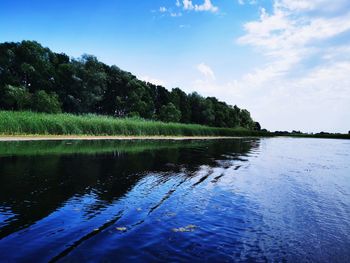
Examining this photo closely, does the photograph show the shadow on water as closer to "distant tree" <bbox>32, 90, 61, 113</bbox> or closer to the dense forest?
"distant tree" <bbox>32, 90, 61, 113</bbox>

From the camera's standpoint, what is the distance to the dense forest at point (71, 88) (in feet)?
203

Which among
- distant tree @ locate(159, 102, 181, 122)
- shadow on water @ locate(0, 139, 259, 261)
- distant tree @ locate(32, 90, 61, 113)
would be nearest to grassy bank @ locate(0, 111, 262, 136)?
distant tree @ locate(32, 90, 61, 113)

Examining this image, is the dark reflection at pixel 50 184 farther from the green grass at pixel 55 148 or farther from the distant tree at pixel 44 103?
the distant tree at pixel 44 103

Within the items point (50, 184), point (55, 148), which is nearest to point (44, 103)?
point (55, 148)

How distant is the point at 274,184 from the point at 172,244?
7.92 meters

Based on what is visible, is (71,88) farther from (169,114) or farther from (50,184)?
(50,184)

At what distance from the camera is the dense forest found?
61906 mm

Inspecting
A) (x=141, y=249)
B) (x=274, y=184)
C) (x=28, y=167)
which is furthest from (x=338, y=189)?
(x=28, y=167)

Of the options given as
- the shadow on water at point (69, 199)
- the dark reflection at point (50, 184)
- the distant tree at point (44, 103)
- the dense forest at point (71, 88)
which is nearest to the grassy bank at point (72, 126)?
the dark reflection at point (50, 184)

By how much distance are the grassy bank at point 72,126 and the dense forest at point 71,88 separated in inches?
760

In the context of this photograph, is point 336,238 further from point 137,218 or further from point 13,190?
point 13,190

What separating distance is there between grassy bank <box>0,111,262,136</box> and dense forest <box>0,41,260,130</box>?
63.4 ft

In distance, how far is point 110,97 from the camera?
300ft

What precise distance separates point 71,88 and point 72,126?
140 feet
